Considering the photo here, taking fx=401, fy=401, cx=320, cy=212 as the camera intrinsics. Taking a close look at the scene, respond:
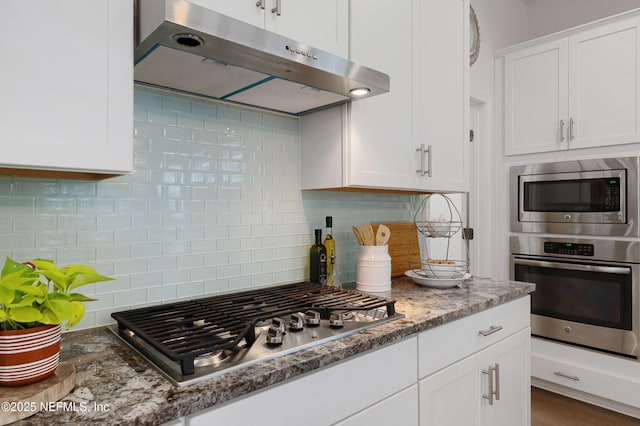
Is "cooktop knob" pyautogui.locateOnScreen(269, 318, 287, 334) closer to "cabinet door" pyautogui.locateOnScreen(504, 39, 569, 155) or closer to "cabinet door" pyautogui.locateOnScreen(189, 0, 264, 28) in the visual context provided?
"cabinet door" pyautogui.locateOnScreen(189, 0, 264, 28)

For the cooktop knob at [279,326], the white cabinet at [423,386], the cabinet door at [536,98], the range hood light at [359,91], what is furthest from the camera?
the cabinet door at [536,98]

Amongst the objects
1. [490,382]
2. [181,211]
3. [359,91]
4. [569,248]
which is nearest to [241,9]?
[359,91]

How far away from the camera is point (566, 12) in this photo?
333 centimetres

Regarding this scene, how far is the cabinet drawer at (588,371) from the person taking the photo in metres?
2.52

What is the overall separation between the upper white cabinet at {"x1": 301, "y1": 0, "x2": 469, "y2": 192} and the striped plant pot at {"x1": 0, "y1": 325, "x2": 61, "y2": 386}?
3.71 feet

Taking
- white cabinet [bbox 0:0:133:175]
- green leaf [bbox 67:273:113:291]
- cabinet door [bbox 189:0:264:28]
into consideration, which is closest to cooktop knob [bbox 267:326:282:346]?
green leaf [bbox 67:273:113:291]

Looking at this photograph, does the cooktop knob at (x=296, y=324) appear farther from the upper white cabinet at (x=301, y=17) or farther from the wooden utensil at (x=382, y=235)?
the upper white cabinet at (x=301, y=17)

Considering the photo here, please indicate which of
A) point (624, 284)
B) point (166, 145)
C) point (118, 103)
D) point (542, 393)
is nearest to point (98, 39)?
point (118, 103)

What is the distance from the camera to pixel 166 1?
3.18 ft

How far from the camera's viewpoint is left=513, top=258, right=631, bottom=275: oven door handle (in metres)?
2.58

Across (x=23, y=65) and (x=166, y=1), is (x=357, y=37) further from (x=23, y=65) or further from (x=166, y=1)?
(x=23, y=65)

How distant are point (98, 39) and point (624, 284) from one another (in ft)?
10.1

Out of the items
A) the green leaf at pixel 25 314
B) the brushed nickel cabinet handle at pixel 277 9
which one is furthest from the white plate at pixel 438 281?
the green leaf at pixel 25 314

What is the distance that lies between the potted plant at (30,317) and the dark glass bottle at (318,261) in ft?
3.59
